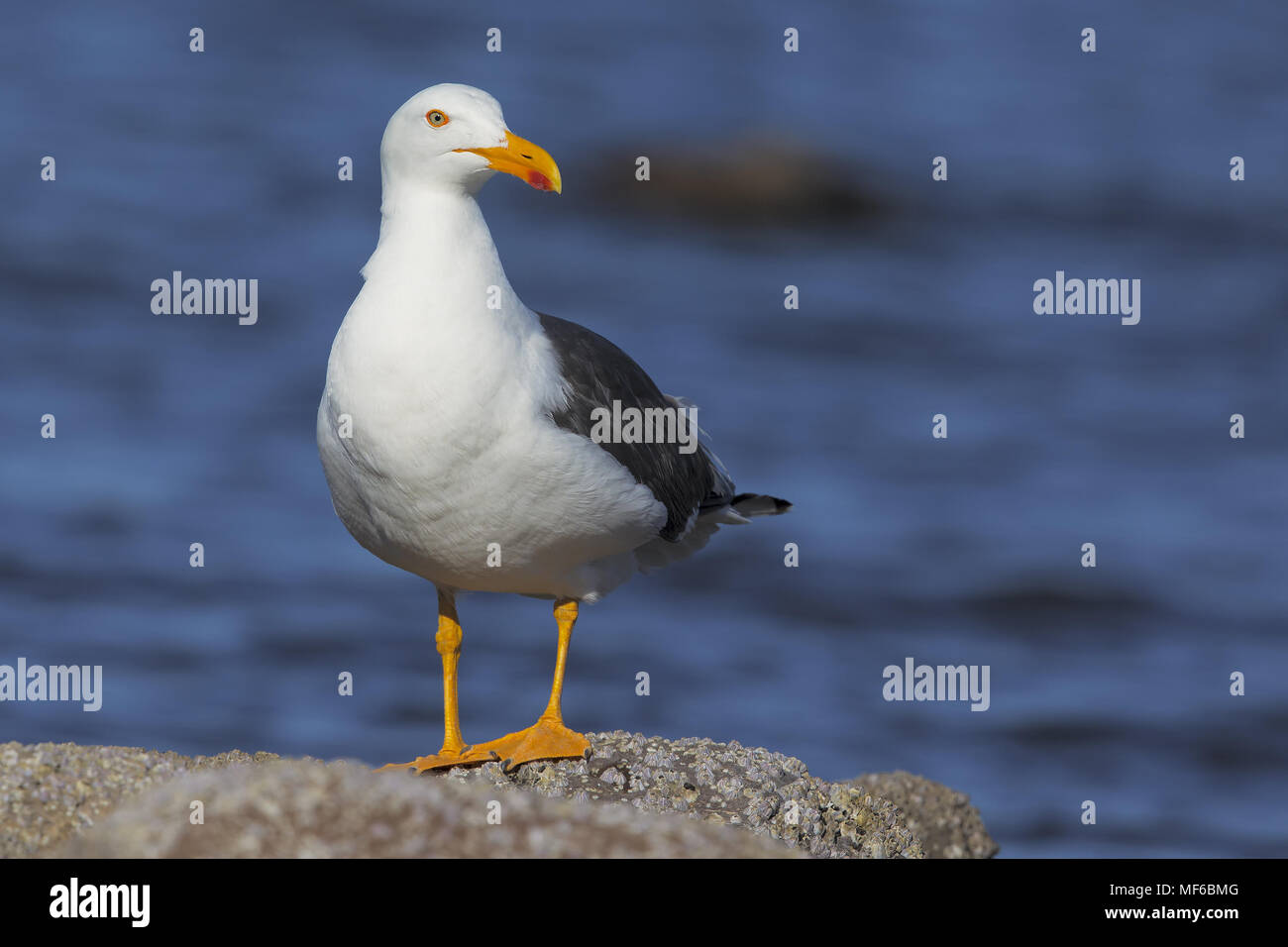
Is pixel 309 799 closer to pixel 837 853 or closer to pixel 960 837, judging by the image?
pixel 837 853

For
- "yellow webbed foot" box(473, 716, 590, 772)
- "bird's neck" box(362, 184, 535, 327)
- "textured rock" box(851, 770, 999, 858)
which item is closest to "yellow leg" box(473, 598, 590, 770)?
"yellow webbed foot" box(473, 716, 590, 772)

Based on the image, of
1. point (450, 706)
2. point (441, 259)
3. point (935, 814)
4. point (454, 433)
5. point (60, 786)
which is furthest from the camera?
point (935, 814)

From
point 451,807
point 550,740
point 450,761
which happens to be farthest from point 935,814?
point 451,807

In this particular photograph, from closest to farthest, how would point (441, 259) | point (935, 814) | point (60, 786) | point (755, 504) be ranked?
point (60, 786), point (441, 259), point (935, 814), point (755, 504)

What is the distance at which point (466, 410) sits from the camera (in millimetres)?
8281

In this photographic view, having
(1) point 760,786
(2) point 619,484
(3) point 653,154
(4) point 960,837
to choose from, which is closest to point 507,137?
(2) point 619,484

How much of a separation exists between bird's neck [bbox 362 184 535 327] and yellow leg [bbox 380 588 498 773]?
2.04 m

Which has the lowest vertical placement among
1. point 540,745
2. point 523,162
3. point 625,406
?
point 540,745

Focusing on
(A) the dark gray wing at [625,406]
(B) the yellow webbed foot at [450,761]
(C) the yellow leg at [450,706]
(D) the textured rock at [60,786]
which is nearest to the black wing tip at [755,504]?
(A) the dark gray wing at [625,406]

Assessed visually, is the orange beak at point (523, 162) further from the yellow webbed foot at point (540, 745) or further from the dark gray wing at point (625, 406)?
the yellow webbed foot at point (540, 745)

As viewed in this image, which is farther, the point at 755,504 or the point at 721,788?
the point at 755,504

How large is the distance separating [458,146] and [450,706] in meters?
3.31

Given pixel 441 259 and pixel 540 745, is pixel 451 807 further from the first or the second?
pixel 441 259

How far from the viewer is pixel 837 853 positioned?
866 centimetres
